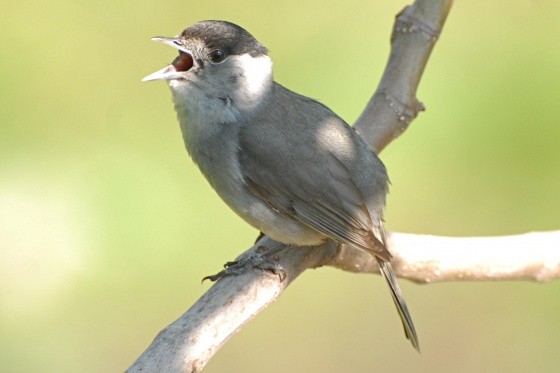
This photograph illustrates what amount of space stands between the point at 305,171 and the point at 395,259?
0.48 m

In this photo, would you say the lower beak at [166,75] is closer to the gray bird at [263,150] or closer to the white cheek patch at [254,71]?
the gray bird at [263,150]

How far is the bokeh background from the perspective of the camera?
16.4 feet

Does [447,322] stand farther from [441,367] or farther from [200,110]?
[200,110]

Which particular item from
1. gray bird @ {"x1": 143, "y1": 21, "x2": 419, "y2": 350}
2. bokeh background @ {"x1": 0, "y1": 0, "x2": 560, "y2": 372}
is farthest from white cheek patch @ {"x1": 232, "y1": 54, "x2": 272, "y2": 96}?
bokeh background @ {"x1": 0, "y1": 0, "x2": 560, "y2": 372}

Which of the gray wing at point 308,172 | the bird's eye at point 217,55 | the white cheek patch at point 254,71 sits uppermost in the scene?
the bird's eye at point 217,55

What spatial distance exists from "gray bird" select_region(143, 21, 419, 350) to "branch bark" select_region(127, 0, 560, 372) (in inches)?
6.5

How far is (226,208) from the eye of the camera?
18.1ft

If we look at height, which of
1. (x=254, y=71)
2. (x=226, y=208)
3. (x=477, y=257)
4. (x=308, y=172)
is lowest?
(x=477, y=257)

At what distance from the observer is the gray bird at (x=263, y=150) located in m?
3.65

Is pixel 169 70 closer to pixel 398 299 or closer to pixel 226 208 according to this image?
pixel 398 299

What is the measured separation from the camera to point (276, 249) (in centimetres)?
375

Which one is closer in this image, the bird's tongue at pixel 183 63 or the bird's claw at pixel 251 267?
the bird's claw at pixel 251 267

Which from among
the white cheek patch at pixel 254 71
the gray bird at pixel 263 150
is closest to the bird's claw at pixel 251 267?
the gray bird at pixel 263 150

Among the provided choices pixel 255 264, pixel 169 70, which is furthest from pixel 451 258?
pixel 169 70
